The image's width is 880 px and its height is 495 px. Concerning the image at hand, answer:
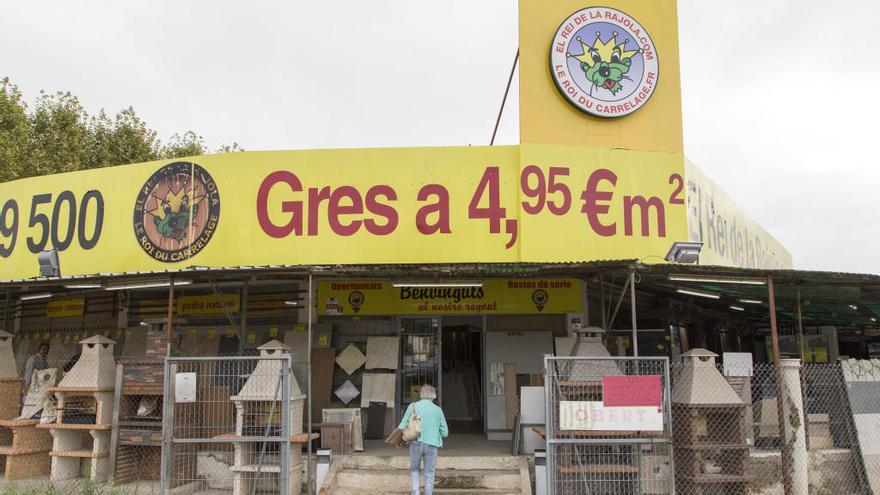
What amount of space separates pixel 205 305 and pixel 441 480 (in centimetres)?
672

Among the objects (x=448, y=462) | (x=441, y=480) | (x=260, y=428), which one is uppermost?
(x=260, y=428)

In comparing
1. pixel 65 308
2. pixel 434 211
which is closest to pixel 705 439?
pixel 434 211

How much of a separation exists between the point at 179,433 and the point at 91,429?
152cm

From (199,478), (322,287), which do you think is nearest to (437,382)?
(322,287)

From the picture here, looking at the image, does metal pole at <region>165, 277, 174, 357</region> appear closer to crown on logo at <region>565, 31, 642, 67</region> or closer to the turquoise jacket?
the turquoise jacket

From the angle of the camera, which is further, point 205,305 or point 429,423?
point 205,305

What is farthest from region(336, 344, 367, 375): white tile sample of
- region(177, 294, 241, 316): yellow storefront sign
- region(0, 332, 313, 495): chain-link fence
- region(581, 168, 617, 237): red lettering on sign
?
region(581, 168, 617, 237): red lettering on sign

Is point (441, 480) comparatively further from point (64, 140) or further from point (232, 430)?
point (64, 140)

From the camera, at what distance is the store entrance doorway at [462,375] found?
1510cm

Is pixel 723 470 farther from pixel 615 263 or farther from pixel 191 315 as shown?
pixel 191 315

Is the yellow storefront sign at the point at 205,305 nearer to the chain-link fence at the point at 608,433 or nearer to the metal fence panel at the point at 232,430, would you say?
the metal fence panel at the point at 232,430

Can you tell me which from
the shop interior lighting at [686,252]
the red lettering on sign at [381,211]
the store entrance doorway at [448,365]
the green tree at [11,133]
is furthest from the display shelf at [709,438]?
the green tree at [11,133]

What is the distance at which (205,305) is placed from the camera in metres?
14.8

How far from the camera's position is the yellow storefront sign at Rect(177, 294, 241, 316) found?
14.6 m
